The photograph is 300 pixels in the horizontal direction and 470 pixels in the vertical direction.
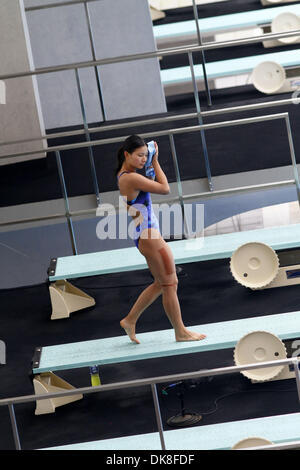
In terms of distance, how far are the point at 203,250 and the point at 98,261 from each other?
2.87 feet

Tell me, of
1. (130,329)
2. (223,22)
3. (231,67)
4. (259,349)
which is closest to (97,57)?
(231,67)

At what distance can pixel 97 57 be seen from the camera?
1130 centimetres

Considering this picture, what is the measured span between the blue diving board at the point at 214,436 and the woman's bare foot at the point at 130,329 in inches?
34.3

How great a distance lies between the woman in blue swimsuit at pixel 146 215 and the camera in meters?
5.99

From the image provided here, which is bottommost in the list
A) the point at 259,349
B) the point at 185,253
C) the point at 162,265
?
the point at 259,349

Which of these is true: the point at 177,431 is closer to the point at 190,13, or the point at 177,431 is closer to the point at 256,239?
the point at 256,239

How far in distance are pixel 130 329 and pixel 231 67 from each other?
5706 mm

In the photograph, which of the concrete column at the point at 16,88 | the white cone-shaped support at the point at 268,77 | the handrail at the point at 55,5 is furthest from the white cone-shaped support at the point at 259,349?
the handrail at the point at 55,5

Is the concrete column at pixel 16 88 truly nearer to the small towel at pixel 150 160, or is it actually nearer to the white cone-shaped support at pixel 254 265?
the white cone-shaped support at pixel 254 265

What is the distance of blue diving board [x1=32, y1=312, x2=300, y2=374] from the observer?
6383 millimetres

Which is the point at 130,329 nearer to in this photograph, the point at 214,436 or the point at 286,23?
the point at 214,436
